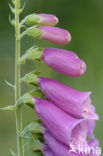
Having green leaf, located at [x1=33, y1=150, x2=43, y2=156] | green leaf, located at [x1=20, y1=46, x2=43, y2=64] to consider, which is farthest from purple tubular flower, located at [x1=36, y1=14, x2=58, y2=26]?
green leaf, located at [x1=33, y1=150, x2=43, y2=156]

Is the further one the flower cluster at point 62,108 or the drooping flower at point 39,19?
the drooping flower at point 39,19

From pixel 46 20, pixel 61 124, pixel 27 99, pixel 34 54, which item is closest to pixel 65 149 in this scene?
pixel 61 124

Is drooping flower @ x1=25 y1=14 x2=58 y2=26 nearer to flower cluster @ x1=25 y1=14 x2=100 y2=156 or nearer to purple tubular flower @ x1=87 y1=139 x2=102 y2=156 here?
flower cluster @ x1=25 y1=14 x2=100 y2=156

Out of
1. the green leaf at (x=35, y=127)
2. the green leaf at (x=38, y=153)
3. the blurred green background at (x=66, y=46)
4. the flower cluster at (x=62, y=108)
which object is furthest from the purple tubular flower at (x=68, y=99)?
the blurred green background at (x=66, y=46)

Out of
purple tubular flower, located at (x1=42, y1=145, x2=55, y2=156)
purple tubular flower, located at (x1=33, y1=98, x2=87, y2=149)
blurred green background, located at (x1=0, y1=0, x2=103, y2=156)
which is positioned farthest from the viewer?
blurred green background, located at (x1=0, y1=0, x2=103, y2=156)

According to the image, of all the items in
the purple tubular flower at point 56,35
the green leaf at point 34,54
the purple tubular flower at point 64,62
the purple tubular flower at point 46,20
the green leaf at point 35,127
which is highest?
the purple tubular flower at point 46,20

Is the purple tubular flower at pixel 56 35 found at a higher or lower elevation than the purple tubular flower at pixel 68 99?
higher

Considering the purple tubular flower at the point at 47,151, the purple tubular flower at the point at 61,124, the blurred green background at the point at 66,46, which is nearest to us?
the purple tubular flower at the point at 61,124

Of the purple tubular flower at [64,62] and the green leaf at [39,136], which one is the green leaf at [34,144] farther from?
the purple tubular flower at [64,62]
